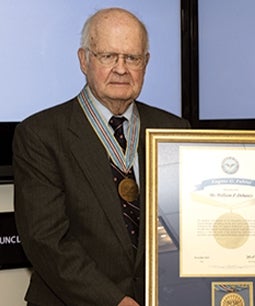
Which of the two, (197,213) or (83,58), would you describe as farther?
(83,58)

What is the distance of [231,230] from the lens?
63.2 inches

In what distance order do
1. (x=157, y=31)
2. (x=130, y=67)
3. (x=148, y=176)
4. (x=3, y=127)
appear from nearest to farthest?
(x=148, y=176)
(x=130, y=67)
(x=3, y=127)
(x=157, y=31)

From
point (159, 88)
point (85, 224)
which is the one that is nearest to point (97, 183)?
point (85, 224)

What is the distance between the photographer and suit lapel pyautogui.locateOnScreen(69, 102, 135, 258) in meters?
1.65

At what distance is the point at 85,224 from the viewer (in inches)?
65.2

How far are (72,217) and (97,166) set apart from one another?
0.14m

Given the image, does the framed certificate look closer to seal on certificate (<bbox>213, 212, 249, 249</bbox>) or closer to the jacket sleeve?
seal on certificate (<bbox>213, 212, 249, 249</bbox>)

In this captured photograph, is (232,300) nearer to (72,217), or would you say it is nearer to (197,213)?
(197,213)

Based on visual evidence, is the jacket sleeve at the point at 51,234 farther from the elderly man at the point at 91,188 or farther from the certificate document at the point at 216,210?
the certificate document at the point at 216,210

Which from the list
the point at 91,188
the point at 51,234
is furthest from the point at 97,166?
the point at 51,234

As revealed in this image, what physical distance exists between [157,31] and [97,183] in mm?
944

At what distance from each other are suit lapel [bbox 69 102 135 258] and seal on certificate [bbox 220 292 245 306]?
0.79 feet

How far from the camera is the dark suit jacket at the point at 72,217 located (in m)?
1.61

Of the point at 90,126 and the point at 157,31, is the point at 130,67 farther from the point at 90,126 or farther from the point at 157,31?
the point at 157,31
